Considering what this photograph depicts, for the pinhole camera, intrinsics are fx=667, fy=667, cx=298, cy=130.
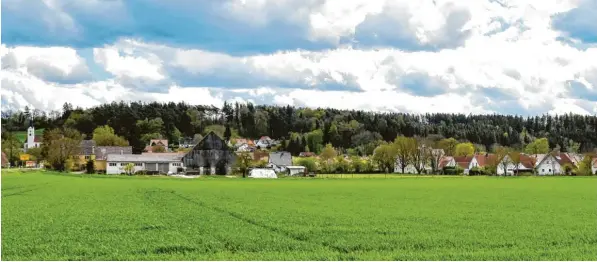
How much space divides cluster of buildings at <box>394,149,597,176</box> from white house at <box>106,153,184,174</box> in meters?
45.1

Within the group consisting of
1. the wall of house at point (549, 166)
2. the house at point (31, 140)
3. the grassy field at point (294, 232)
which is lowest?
the grassy field at point (294, 232)

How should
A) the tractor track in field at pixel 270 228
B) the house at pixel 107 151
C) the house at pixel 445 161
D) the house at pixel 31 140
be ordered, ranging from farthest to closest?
the house at pixel 31 140 → the house at pixel 445 161 → the house at pixel 107 151 → the tractor track in field at pixel 270 228

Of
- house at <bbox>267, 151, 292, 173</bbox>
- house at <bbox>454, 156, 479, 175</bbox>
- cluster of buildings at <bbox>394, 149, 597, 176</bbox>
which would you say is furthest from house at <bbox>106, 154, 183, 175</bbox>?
house at <bbox>454, 156, 479, 175</bbox>

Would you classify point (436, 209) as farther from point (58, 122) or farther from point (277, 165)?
point (58, 122)

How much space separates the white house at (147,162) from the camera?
399 feet

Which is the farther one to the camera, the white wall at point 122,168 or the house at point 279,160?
the house at point 279,160

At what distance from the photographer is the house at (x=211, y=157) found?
379 ft

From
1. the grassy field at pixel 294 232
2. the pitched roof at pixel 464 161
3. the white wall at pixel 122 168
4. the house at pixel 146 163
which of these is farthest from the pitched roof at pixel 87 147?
the grassy field at pixel 294 232

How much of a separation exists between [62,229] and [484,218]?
59.7 ft

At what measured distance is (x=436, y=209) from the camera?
3588 centimetres

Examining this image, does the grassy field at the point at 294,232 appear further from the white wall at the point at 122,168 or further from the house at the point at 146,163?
the house at the point at 146,163

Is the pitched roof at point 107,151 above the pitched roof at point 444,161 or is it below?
above

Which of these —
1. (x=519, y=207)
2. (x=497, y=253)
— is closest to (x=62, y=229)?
(x=497, y=253)

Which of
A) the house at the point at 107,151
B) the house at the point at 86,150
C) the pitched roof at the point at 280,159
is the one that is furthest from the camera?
the pitched roof at the point at 280,159
